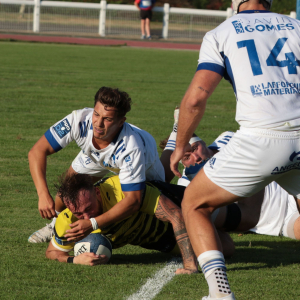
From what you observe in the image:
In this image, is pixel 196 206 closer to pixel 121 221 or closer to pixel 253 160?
pixel 253 160

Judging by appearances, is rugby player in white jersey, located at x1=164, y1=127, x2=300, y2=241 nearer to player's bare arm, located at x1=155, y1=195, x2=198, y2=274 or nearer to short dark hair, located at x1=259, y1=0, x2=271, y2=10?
player's bare arm, located at x1=155, y1=195, x2=198, y2=274

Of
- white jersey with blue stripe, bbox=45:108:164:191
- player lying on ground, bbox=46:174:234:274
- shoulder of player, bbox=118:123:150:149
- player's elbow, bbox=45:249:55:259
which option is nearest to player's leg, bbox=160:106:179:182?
white jersey with blue stripe, bbox=45:108:164:191

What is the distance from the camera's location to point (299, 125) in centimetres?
335

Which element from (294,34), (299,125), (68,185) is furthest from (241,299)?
(294,34)

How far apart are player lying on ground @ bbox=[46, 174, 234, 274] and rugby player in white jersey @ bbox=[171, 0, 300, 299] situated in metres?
0.94

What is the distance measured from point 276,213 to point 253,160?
90.2 inches

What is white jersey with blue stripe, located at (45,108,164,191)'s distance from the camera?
14.4 ft

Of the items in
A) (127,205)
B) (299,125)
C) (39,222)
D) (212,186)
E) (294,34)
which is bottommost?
(39,222)

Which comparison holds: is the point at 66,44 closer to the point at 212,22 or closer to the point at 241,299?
the point at 212,22

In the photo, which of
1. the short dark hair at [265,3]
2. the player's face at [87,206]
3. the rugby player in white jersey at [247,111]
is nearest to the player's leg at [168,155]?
the player's face at [87,206]

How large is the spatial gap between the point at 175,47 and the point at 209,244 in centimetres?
2483

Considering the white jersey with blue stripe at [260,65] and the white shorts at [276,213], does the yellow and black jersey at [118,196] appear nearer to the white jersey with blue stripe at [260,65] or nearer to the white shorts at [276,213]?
the white jersey with blue stripe at [260,65]

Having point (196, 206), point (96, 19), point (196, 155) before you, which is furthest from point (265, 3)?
point (96, 19)

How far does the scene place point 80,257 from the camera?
4.35 meters
